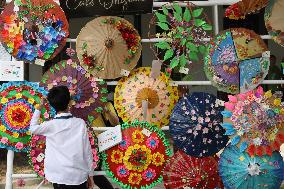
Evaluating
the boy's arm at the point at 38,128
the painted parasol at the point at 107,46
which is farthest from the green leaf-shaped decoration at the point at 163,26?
the boy's arm at the point at 38,128

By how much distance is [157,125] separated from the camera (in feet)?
13.0

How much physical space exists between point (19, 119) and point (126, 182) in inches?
40.0

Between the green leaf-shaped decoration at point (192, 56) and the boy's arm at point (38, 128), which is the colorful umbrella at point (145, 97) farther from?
the boy's arm at point (38, 128)

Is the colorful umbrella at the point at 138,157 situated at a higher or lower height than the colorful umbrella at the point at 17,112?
lower

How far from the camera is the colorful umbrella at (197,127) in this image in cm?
374

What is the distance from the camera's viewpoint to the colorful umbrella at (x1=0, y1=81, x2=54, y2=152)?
3.77 metres

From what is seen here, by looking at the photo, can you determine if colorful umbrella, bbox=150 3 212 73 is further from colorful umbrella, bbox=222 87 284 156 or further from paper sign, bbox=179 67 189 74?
colorful umbrella, bbox=222 87 284 156

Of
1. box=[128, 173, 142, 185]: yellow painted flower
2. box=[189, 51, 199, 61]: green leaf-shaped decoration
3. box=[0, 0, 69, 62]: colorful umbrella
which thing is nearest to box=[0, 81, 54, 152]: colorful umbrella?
box=[0, 0, 69, 62]: colorful umbrella

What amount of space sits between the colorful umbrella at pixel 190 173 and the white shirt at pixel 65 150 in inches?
31.4

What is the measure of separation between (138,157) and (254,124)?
97 cm

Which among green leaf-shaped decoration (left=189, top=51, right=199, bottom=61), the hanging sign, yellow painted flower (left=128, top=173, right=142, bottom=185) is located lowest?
yellow painted flower (left=128, top=173, right=142, bottom=185)

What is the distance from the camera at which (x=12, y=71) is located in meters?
3.85

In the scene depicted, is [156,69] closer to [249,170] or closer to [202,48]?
[202,48]

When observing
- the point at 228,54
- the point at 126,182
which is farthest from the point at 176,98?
the point at 126,182
